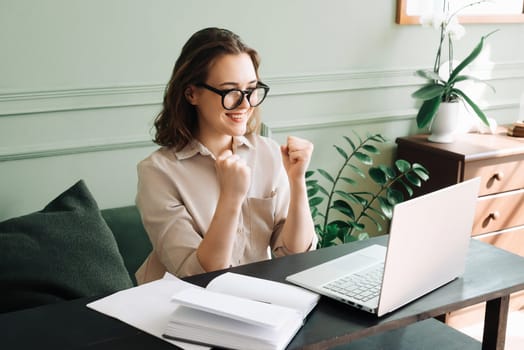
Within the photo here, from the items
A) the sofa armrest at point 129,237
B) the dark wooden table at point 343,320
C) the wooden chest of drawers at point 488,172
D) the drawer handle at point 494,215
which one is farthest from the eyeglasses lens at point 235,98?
the drawer handle at point 494,215

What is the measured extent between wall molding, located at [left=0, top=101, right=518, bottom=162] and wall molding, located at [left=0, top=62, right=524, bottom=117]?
125mm

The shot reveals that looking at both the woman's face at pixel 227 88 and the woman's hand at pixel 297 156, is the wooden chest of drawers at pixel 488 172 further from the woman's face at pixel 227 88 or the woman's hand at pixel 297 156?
the woman's face at pixel 227 88

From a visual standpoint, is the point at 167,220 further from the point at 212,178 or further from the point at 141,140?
the point at 141,140

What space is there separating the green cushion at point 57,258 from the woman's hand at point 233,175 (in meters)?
0.53

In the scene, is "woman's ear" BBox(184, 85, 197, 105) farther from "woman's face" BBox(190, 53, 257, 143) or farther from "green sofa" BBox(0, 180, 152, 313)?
"green sofa" BBox(0, 180, 152, 313)

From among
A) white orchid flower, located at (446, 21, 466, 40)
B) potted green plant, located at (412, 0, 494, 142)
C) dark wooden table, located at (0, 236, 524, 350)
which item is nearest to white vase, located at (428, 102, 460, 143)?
potted green plant, located at (412, 0, 494, 142)

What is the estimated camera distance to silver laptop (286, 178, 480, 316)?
4.26ft

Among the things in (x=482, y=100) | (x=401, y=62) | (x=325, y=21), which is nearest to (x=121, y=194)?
(x=325, y=21)

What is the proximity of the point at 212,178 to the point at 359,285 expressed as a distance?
0.64m

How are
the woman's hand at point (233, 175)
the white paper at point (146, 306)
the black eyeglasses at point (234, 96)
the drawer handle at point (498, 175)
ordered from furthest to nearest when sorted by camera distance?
the drawer handle at point (498, 175), the black eyeglasses at point (234, 96), the woman's hand at point (233, 175), the white paper at point (146, 306)

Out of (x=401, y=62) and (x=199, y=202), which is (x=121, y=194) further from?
(x=401, y=62)

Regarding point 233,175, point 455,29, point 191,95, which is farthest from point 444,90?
point 233,175

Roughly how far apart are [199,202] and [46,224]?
47 centimetres

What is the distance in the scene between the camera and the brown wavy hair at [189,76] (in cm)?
184
